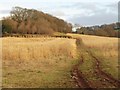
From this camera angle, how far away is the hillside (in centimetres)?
8041

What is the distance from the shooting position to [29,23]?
282 ft

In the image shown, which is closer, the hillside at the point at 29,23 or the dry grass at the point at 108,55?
the dry grass at the point at 108,55

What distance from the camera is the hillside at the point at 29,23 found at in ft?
264

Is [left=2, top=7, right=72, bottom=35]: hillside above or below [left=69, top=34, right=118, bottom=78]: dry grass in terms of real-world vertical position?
above

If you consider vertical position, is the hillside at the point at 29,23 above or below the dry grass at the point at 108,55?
above

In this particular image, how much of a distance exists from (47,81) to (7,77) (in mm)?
1951

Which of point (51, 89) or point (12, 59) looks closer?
point (51, 89)

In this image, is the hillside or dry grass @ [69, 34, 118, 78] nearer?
dry grass @ [69, 34, 118, 78]

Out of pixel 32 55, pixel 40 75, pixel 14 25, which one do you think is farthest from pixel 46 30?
pixel 40 75

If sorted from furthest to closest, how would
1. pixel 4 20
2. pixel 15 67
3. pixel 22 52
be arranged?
pixel 4 20 < pixel 22 52 < pixel 15 67

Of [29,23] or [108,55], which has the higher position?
[29,23]

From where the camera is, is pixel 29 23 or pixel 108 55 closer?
pixel 108 55

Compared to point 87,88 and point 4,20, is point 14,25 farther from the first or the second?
point 87,88

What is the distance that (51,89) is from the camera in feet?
33.7
